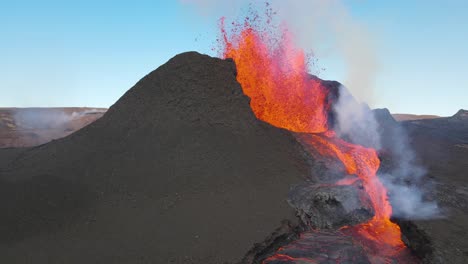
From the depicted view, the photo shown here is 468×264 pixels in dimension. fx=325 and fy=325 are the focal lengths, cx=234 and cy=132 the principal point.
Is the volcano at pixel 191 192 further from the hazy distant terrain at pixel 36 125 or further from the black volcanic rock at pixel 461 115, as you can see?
the hazy distant terrain at pixel 36 125

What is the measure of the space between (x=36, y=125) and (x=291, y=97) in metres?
35.4

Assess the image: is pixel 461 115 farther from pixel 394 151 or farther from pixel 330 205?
pixel 330 205

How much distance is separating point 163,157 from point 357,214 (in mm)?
6096

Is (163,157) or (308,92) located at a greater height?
(308,92)

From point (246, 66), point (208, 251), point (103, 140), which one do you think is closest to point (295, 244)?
point (208, 251)

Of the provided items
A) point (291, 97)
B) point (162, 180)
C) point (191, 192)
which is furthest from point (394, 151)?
point (162, 180)

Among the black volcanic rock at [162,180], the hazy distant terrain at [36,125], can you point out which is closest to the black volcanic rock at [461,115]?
the black volcanic rock at [162,180]

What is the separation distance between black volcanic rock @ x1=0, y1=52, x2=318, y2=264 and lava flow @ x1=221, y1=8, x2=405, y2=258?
155cm

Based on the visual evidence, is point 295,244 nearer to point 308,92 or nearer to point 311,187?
point 311,187

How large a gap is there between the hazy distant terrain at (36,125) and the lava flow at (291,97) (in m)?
23.4

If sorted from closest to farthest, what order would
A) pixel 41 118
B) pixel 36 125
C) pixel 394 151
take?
pixel 394 151
pixel 36 125
pixel 41 118

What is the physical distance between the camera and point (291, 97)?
14281 millimetres

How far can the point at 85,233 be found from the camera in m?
8.10

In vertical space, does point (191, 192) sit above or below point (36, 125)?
below
